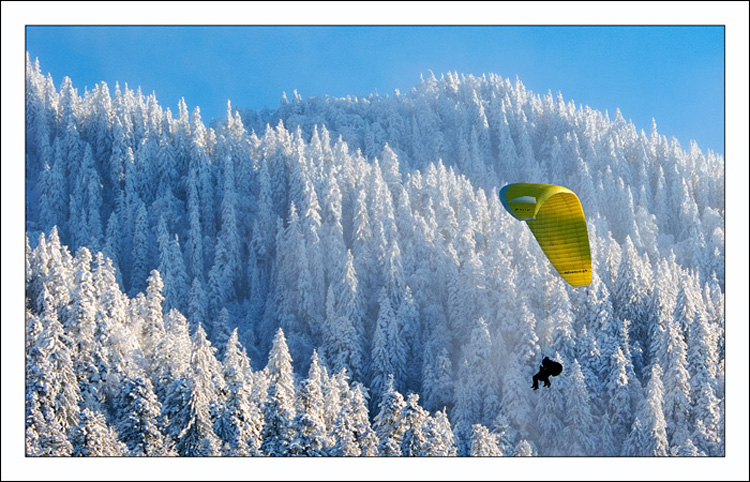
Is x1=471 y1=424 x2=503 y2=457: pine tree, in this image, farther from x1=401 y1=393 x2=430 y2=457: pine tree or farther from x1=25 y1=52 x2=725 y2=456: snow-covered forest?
x1=401 y1=393 x2=430 y2=457: pine tree

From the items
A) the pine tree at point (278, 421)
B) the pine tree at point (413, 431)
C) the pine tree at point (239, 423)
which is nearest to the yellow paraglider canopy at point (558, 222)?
the pine tree at point (413, 431)

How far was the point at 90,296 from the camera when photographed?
3966cm

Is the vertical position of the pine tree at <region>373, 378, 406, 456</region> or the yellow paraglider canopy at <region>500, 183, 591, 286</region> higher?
the yellow paraglider canopy at <region>500, 183, 591, 286</region>

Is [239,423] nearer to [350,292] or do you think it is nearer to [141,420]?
[141,420]

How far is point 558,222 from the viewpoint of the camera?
21.0m

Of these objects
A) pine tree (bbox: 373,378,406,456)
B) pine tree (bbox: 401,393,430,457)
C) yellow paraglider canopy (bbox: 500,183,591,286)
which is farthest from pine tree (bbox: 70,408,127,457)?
yellow paraglider canopy (bbox: 500,183,591,286)

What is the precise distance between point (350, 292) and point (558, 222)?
3266cm

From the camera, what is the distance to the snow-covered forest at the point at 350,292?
104 ft

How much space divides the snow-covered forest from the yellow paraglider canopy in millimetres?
12042

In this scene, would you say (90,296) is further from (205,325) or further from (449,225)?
(449,225)

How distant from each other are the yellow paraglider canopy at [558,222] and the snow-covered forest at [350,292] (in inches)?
474

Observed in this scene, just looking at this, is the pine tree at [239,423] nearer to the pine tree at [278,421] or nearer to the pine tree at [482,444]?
the pine tree at [278,421]

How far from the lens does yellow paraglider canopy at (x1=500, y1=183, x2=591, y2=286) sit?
20344 millimetres

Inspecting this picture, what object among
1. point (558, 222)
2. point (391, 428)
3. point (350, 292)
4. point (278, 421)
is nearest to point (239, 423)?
point (278, 421)
